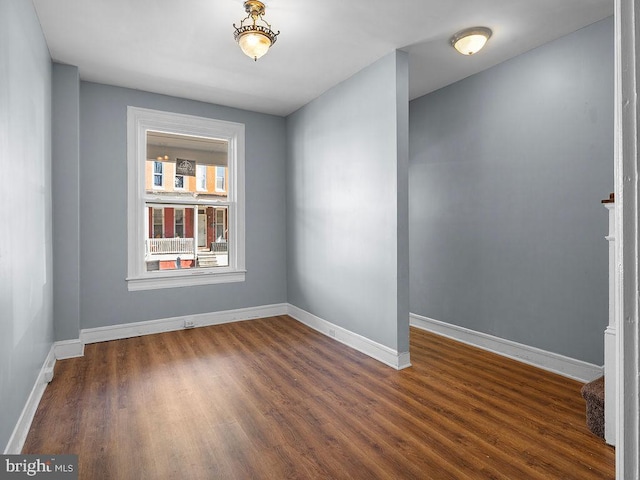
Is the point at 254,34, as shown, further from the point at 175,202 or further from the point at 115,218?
the point at 115,218

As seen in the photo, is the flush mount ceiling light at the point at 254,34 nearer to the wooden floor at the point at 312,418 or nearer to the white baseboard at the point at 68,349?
the wooden floor at the point at 312,418

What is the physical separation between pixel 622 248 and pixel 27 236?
3007 mm

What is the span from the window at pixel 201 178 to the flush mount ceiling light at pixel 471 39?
128 inches

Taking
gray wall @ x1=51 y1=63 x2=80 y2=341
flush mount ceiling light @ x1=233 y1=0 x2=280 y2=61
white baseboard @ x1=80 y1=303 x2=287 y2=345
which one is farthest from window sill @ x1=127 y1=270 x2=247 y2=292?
flush mount ceiling light @ x1=233 y1=0 x2=280 y2=61

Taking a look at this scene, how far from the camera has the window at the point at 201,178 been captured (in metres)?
4.73

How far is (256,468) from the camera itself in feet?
6.37

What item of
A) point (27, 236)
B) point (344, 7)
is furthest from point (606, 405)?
point (27, 236)

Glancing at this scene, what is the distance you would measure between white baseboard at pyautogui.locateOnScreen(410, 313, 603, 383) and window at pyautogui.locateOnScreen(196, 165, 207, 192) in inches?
129

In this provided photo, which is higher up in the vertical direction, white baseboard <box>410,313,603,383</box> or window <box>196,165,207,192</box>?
window <box>196,165,207,192</box>

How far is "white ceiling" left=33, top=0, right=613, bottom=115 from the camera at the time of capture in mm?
2637

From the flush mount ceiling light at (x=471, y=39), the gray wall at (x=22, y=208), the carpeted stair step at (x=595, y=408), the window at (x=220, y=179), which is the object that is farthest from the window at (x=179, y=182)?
the carpeted stair step at (x=595, y=408)

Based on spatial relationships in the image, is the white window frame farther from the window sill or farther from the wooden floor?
the wooden floor

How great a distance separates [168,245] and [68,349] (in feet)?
5.02

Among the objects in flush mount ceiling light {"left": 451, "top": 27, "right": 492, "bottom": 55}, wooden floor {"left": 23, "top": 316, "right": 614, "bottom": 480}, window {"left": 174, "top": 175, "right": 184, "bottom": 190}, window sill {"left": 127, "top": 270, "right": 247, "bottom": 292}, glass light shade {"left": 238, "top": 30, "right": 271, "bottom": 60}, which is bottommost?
wooden floor {"left": 23, "top": 316, "right": 614, "bottom": 480}
